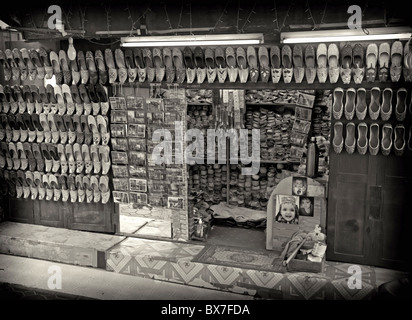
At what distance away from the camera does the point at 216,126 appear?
23.0ft

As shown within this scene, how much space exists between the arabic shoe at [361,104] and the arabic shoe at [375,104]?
7cm

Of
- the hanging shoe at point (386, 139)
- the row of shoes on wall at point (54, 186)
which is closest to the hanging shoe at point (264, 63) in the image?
the hanging shoe at point (386, 139)

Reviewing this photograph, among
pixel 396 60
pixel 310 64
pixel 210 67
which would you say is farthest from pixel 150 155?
pixel 396 60

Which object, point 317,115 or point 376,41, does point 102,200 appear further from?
point 376,41

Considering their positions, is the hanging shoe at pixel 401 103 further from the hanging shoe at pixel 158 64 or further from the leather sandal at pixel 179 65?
the hanging shoe at pixel 158 64

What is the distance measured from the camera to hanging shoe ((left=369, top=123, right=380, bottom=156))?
5.30 meters

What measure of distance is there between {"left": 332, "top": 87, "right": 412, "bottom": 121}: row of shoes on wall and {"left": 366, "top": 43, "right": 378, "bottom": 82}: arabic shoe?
15cm

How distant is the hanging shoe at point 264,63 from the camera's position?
5.56 m

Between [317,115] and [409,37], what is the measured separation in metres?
1.69

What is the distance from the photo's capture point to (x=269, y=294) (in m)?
5.34

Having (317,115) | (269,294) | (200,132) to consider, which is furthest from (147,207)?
(317,115)

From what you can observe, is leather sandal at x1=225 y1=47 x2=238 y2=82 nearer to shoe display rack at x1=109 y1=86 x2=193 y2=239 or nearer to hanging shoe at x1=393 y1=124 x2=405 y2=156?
shoe display rack at x1=109 y1=86 x2=193 y2=239

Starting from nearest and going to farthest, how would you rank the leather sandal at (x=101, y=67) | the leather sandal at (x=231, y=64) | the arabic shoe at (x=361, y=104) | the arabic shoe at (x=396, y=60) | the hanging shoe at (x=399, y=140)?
the arabic shoe at (x=396, y=60) < the hanging shoe at (x=399, y=140) < the arabic shoe at (x=361, y=104) < the leather sandal at (x=231, y=64) < the leather sandal at (x=101, y=67)

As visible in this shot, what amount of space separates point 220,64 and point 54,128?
2.65 metres
